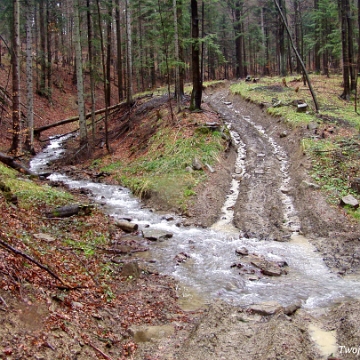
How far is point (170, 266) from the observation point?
877 centimetres

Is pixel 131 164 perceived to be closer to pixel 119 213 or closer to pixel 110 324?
pixel 119 213

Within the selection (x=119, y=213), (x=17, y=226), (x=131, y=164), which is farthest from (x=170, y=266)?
(x=131, y=164)

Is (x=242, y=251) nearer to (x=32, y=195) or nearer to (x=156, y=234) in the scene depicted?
(x=156, y=234)

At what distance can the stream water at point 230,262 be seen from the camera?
24.4ft

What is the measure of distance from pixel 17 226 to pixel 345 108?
22.4 meters

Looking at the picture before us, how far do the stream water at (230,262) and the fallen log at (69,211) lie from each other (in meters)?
1.54

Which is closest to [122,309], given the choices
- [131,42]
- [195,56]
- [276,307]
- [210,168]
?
[276,307]

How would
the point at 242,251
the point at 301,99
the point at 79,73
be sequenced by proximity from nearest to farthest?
the point at 242,251, the point at 79,73, the point at 301,99

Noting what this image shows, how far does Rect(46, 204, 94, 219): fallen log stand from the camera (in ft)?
33.8

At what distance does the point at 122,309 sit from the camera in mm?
6441

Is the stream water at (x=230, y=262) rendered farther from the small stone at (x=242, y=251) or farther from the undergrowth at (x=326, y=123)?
the undergrowth at (x=326, y=123)

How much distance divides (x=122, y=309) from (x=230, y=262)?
3528 mm

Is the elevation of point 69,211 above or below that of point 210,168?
below

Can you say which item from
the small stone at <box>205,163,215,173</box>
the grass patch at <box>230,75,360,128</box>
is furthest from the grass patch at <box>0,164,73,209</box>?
the grass patch at <box>230,75,360,128</box>
